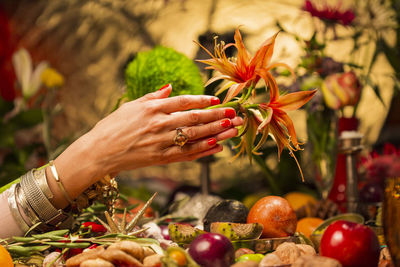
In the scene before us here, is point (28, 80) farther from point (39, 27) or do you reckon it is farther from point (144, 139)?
point (144, 139)

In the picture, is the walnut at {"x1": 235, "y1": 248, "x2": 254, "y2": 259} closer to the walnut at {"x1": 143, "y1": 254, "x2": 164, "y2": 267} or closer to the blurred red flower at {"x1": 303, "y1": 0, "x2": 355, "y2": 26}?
the walnut at {"x1": 143, "y1": 254, "x2": 164, "y2": 267}

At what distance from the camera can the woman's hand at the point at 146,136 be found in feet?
1.83

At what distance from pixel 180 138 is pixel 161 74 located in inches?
8.4

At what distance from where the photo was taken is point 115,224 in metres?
0.57

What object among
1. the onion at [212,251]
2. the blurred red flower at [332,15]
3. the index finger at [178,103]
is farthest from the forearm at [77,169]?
the blurred red flower at [332,15]

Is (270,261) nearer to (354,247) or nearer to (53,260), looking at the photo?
(354,247)

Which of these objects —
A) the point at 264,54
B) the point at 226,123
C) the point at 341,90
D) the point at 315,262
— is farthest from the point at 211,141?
the point at 341,90

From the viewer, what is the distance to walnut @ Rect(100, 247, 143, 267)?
16.4 inches

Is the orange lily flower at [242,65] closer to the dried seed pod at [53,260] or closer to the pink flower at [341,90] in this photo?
the dried seed pod at [53,260]

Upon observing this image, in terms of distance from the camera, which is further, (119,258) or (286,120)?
(286,120)

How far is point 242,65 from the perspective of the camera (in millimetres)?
545

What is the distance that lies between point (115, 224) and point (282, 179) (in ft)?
2.41

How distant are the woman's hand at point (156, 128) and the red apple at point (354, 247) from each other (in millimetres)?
198

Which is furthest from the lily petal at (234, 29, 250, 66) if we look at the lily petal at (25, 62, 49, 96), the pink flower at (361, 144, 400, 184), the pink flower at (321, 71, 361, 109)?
the lily petal at (25, 62, 49, 96)
